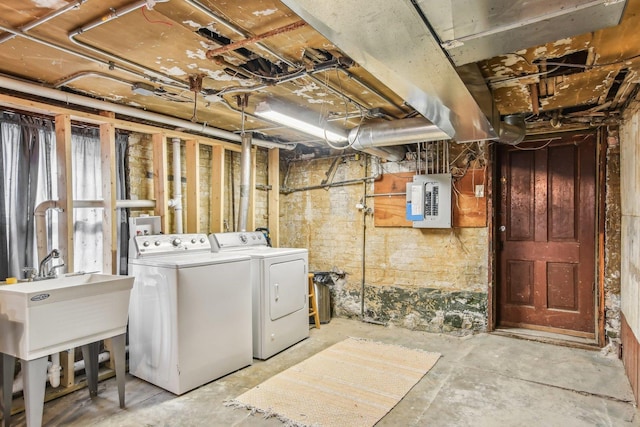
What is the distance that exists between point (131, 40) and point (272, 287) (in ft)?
7.88

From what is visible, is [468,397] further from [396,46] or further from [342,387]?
[396,46]

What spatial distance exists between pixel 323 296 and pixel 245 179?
1799 millimetres

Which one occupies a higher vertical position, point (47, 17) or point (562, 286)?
point (47, 17)

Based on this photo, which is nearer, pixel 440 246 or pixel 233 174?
pixel 440 246

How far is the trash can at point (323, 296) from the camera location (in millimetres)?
4777

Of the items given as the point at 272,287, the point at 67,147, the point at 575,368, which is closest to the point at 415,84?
the point at 272,287

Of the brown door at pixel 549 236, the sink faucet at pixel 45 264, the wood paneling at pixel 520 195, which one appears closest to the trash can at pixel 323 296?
the brown door at pixel 549 236

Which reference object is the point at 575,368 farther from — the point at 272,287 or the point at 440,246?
the point at 272,287

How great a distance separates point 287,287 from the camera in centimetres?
390

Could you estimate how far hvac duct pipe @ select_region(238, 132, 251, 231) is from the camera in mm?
4172

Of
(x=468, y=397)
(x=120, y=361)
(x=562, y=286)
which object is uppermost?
(x=562, y=286)

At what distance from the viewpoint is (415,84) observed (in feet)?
6.36

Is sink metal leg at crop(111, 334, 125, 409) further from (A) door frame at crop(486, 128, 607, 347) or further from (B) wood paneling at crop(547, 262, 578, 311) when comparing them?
(B) wood paneling at crop(547, 262, 578, 311)

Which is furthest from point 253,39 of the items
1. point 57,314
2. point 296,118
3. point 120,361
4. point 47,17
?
point 120,361
